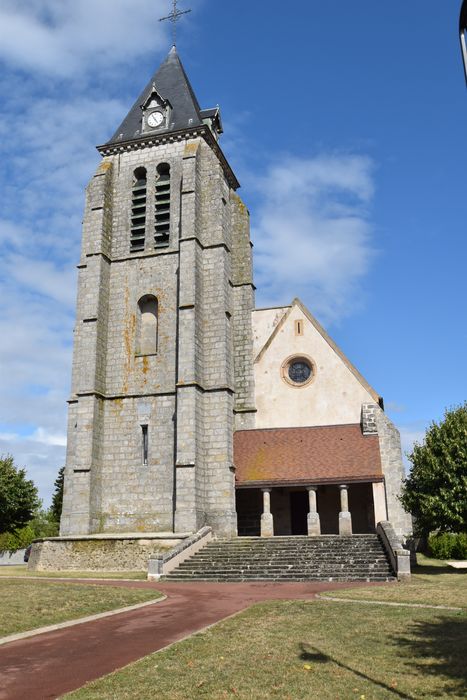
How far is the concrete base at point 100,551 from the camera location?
2167 cm

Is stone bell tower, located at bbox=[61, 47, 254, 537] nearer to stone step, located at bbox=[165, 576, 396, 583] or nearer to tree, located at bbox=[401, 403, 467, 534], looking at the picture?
stone step, located at bbox=[165, 576, 396, 583]

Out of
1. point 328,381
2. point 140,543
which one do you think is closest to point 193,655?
point 140,543

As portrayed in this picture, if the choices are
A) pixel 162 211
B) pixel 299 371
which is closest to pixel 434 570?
pixel 299 371

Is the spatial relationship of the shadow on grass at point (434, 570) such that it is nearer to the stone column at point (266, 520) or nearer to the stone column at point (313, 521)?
the stone column at point (313, 521)

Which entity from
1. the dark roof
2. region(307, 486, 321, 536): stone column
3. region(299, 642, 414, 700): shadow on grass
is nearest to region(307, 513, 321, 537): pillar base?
region(307, 486, 321, 536): stone column

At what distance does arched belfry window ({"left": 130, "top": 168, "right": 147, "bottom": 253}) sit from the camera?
2869cm

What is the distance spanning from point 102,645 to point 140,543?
42.9 ft

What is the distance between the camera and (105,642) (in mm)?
9219

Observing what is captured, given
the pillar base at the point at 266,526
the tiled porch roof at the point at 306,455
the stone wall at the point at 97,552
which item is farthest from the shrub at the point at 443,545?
the stone wall at the point at 97,552

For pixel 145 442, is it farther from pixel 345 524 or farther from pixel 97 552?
pixel 345 524

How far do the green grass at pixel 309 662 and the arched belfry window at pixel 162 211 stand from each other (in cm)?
2047

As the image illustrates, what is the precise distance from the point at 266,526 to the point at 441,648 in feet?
54.0

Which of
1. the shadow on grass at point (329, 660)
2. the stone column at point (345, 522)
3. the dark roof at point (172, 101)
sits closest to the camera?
the shadow on grass at point (329, 660)

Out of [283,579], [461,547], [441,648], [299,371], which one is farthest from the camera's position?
[299,371]
